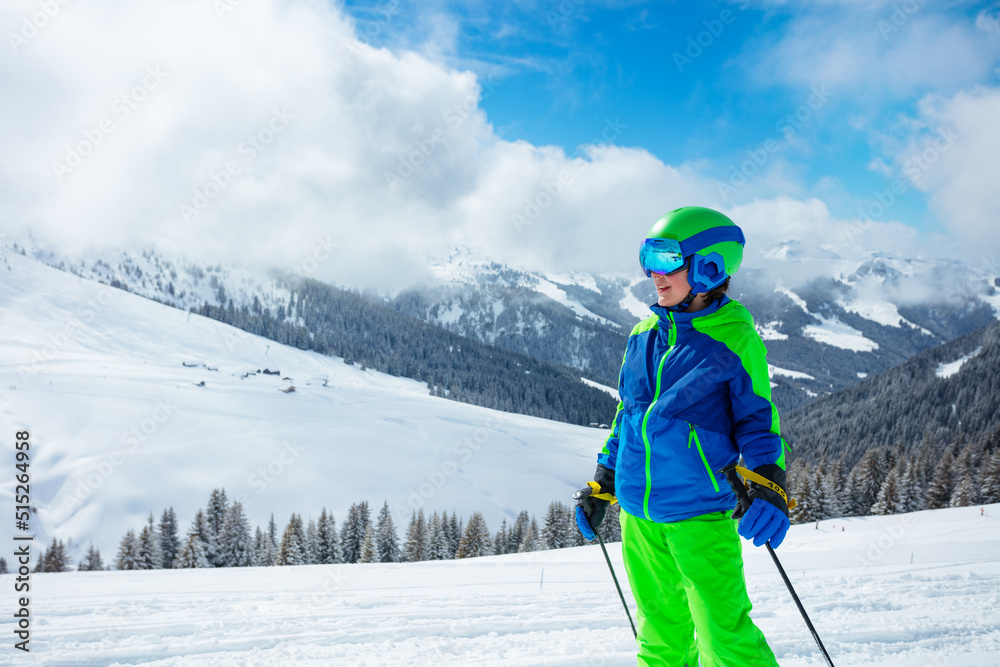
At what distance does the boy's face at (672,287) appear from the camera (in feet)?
8.17

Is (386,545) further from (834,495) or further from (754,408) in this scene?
(754,408)

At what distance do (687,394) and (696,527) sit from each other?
0.65 m

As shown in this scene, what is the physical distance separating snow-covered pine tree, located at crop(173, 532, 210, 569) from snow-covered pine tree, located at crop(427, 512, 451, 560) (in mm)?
13178

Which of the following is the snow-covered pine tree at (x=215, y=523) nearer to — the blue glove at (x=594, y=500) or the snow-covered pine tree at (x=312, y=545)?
the snow-covered pine tree at (x=312, y=545)

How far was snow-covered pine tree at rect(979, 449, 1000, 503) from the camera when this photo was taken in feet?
103

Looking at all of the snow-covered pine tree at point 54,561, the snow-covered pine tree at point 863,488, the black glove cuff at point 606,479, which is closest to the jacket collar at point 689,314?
the black glove cuff at point 606,479

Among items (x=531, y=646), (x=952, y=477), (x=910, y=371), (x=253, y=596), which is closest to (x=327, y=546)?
(x=253, y=596)

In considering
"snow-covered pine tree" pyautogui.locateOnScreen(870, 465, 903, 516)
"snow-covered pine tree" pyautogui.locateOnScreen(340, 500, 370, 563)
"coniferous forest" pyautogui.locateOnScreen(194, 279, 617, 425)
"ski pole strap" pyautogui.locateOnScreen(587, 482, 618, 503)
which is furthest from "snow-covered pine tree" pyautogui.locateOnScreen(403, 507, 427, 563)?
"coniferous forest" pyautogui.locateOnScreen(194, 279, 617, 425)

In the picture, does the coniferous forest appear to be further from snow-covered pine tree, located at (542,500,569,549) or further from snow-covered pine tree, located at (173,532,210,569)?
snow-covered pine tree, located at (173,532,210,569)

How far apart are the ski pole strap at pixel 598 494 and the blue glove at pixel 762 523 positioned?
3.01ft

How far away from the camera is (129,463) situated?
2168 inches

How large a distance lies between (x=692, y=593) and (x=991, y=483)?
143 feet

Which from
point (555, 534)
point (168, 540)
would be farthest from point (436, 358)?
point (555, 534)

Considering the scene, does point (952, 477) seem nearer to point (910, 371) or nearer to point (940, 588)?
point (940, 588)
